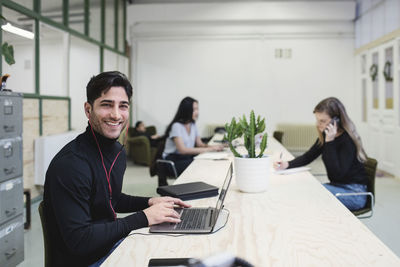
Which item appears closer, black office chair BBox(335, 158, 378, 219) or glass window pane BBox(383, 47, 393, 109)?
black office chair BBox(335, 158, 378, 219)

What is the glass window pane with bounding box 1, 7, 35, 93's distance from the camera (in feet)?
13.6

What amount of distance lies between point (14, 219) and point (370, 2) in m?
7.47

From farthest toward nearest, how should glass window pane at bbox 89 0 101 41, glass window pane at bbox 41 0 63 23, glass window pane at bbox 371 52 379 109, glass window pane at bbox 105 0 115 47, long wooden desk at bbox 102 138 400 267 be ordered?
glass window pane at bbox 105 0 115 47, glass window pane at bbox 371 52 379 109, glass window pane at bbox 89 0 101 41, glass window pane at bbox 41 0 63 23, long wooden desk at bbox 102 138 400 267

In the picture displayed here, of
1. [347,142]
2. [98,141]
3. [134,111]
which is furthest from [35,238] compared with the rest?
→ [134,111]

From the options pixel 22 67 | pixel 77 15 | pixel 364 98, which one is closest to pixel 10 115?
pixel 22 67

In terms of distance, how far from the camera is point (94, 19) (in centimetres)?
669

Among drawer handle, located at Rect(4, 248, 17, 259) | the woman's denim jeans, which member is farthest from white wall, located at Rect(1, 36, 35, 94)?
the woman's denim jeans

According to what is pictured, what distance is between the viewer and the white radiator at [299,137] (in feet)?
28.1

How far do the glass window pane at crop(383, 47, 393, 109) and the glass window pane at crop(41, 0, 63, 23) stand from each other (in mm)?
5438

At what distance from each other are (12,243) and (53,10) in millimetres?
3568

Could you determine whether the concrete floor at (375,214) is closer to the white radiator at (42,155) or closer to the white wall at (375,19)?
the white radiator at (42,155)

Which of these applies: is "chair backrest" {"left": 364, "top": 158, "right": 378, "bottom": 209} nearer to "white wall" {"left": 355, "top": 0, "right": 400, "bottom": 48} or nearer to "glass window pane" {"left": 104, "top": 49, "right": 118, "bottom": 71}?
"white wall" {"left": 355, "top": 0, "right": 400, "bottom": 48}

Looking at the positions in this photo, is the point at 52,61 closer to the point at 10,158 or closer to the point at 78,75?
the point at 78,75

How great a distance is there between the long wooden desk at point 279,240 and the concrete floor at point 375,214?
161cm
